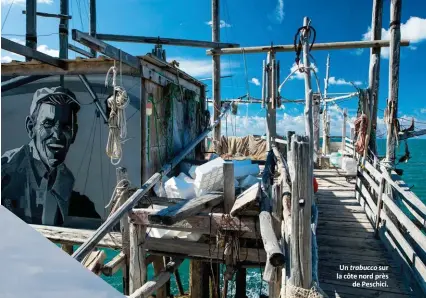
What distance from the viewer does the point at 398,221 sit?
5.23m

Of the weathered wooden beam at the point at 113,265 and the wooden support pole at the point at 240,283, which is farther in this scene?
the wooden support pole at the point at 240,283

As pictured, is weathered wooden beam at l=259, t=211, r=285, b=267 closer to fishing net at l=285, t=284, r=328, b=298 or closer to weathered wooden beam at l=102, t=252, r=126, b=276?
fishing net at l=285, t=284, r=328, b=298

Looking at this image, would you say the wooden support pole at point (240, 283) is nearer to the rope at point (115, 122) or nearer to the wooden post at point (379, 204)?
the wooden post at point (379, 204)

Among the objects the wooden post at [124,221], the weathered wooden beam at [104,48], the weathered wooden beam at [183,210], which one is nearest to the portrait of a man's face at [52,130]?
the weathered wooden beam at [104,48]

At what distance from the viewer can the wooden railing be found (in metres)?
3.89

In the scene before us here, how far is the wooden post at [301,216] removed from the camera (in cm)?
278

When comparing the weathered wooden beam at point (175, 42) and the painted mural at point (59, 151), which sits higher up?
the weathered wooden beam at point (175, 42)

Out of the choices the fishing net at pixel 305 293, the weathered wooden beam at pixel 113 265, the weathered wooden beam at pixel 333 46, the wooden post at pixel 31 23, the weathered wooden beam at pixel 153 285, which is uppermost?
the wooden post at pixel 31 23

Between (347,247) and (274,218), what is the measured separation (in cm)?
150

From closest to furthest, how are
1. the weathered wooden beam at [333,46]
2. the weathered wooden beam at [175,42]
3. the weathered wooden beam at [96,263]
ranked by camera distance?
the weathered wooden beam at [96,263] < the weathered wooden beam at [333,46] < the weathered wooden beam at [175,42]

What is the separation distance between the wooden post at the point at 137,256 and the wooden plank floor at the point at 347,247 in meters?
2.90

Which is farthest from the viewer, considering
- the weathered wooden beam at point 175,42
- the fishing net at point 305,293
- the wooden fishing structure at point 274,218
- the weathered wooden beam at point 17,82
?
the weathered wooden beam at point 175,42

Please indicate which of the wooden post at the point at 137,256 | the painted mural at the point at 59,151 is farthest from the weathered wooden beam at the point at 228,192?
the painted mural at the point at 59,151

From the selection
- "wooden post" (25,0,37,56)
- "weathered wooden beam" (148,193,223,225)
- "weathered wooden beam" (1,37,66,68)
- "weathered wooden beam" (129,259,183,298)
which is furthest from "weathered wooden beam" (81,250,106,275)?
"wooden post" (25,0,37,56)
